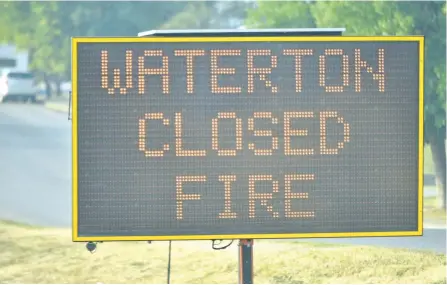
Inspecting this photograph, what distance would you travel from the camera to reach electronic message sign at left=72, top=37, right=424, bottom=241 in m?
12.6

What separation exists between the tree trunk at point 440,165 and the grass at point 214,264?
27.1ft

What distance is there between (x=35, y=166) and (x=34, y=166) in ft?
0.25

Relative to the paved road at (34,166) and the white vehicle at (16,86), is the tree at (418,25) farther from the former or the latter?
the white vehicle at (16,86)

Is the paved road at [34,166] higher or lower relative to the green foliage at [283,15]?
lower

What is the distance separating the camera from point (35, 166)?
5050 cm

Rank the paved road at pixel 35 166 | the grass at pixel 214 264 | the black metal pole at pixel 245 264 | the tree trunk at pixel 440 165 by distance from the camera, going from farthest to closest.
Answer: the paved road at pixel 35 166 < the tree trunk at pixel 440 165 < the grass at pixel 214 264 < the black metal pole at pixel 245 264

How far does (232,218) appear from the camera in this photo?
A: 12758 millimetres

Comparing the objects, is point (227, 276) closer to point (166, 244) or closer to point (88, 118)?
point (166, 244)

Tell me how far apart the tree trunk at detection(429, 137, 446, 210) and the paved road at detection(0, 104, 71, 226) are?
9369 millimetres

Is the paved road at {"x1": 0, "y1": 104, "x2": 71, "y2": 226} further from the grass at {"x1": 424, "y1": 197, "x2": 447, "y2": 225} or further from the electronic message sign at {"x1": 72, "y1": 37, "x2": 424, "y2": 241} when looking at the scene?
the electronic message sign at {"x1": 72, "y1": 37, "x2": 424, "y2": 241}

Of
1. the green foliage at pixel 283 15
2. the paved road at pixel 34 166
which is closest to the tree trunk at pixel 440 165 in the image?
the green foliage at pixel 283 15

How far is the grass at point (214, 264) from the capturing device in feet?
77.5

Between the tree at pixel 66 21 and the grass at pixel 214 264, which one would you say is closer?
the grass at pixel 214 264

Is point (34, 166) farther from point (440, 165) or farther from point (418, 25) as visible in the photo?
point (418, 25)
